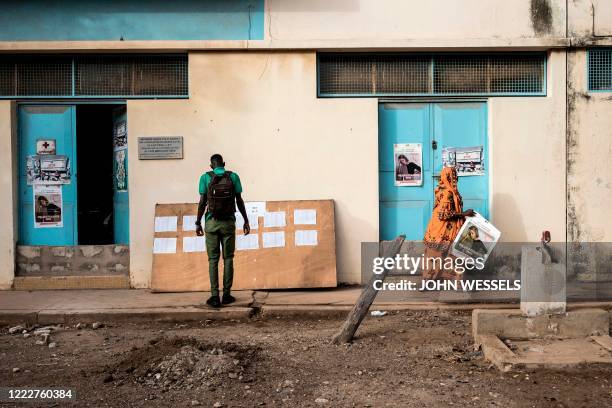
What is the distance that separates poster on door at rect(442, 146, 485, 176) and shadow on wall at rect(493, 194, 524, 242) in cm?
48

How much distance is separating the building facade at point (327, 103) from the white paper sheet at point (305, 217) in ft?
1.15

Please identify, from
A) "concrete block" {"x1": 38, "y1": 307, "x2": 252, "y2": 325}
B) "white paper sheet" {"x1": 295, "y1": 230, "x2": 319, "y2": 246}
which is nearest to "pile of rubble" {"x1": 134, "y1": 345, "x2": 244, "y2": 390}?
"concrete block" {"x1": 38, "y1": 307, "x2": 252, "y2": 325}

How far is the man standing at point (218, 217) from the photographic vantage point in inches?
288

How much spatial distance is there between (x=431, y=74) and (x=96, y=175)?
528cm

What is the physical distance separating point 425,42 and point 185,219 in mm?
4085

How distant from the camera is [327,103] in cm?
888

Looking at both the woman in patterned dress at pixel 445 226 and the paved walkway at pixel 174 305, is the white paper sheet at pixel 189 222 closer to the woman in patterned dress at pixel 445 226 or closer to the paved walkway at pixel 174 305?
the paved walkway at pixel 174 305

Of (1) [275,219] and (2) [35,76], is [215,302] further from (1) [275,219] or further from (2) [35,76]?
(2) [35,76]

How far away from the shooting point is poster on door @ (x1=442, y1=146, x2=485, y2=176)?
913 cm

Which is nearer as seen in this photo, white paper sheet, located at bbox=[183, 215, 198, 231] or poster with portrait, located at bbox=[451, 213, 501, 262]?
poster with portrait, located at bbox=[451, 213, 501, 262]

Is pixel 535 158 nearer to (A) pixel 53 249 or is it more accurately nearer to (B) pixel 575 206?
(B) pixel 575 206

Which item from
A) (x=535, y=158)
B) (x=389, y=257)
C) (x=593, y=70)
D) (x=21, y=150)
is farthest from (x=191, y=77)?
(x=593, y=70)

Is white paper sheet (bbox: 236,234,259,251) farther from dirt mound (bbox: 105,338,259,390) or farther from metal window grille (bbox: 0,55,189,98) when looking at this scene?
dirt mound (bbox: 105,338,259,390)

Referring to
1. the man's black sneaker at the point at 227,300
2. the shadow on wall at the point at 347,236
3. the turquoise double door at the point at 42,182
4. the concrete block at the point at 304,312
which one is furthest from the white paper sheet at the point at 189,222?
the shadow on wall at the point at 347,236
